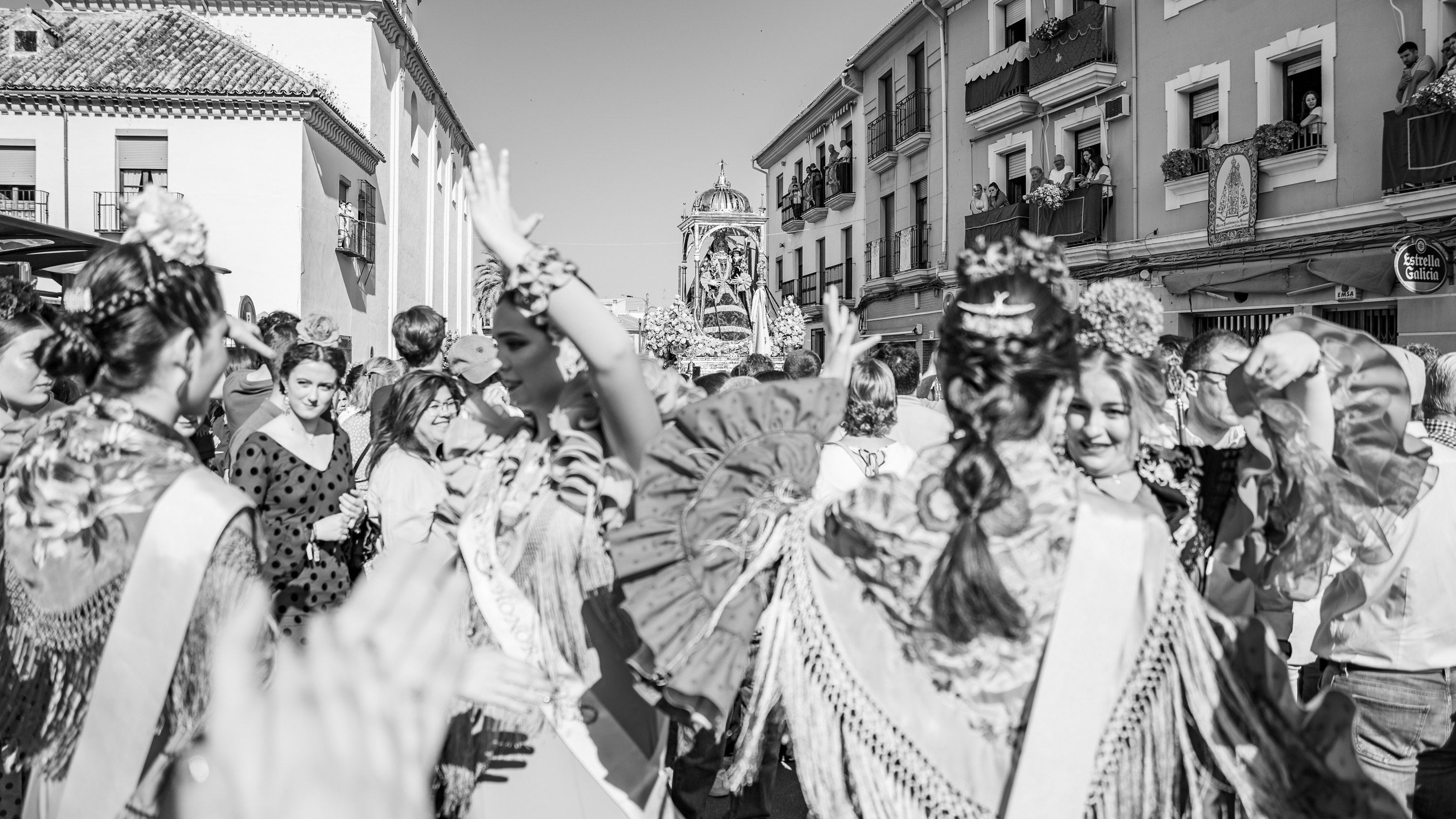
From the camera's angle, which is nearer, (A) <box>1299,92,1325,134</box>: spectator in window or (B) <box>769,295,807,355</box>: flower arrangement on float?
(A) <box>1299,92,1325,134</box>: spectator in window

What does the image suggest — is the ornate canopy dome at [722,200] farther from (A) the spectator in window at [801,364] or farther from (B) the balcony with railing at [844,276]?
(A) the spectator in window at [801,364]

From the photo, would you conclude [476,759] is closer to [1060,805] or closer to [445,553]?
[445,553]

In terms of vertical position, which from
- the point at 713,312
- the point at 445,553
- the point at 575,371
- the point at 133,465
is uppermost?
the point at 713,312

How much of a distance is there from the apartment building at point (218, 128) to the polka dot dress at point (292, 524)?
39.5 feet

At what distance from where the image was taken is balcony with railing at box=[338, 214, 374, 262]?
1880 cm

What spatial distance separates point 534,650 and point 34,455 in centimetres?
101

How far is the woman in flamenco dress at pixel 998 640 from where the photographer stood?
1595 millimetres

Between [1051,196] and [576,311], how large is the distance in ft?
44.1

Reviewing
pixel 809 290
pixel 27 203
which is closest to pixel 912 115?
pixel 809 290

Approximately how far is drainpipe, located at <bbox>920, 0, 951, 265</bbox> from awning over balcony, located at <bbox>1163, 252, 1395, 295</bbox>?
6338 millimetres

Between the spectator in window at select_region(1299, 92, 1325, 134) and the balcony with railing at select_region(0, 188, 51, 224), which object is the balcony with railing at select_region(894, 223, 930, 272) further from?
the balcony with railing at select_region(0, 188, 51, 224)

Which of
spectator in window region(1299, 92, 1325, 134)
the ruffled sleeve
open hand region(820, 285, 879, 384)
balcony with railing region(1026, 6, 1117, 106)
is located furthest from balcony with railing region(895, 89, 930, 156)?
the ruffled sleeve

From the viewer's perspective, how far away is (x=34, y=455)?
179 centimetres

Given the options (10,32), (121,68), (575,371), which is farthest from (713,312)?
(575,371)
